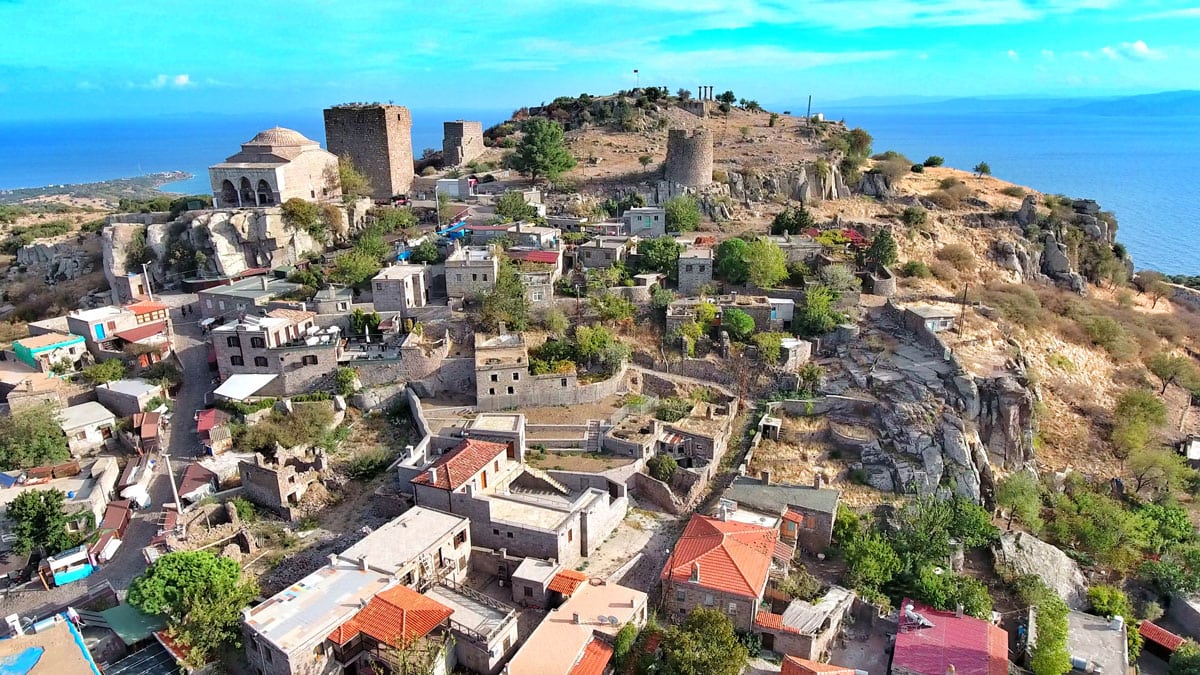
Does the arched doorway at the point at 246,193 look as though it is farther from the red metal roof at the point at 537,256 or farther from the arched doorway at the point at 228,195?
the red metal roof at the point at 537,256

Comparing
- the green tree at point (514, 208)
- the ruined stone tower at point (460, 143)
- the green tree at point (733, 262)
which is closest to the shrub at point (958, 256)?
the green tree at point (733, 262)

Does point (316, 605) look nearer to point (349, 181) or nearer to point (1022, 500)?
point (1022, 500)

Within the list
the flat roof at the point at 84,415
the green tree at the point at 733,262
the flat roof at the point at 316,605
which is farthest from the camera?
the green tree at the point at 733,262

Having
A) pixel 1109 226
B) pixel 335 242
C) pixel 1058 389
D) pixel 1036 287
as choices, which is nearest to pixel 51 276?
pixel 335 242

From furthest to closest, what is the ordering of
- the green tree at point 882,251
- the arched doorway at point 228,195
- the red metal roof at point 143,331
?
the arched doorway at point 228,195 → the green tree at point 882,251 → the red metal roof at point 143,331

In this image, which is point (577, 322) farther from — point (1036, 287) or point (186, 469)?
point (1036, 287)

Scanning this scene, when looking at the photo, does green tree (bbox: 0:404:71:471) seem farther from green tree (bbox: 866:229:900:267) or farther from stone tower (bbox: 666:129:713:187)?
green tree (bbox: 866:229:900:267)
